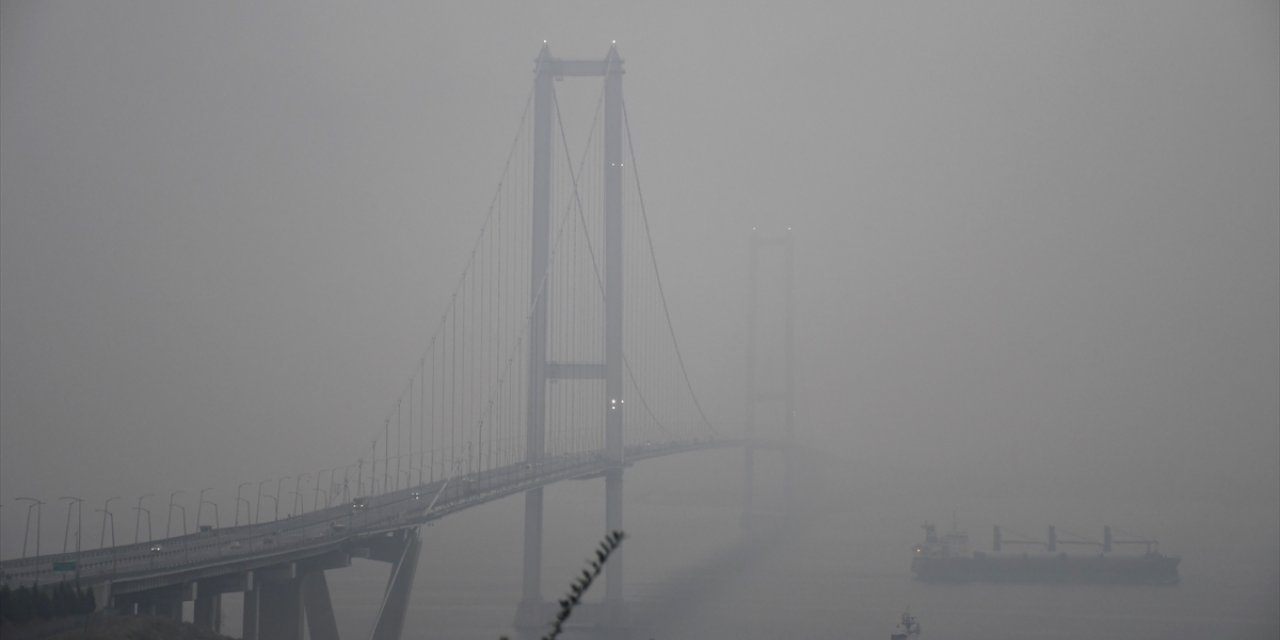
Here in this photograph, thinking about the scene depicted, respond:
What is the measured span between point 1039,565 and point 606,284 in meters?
16.1

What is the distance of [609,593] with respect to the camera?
17.5 metres

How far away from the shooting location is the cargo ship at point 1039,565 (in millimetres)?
29062

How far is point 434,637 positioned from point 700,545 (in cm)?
1499

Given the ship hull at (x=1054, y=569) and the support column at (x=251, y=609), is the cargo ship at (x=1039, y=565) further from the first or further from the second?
the support column at (x=251, y=609)

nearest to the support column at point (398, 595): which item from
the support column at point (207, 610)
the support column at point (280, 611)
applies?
the support column at point (280, 611)

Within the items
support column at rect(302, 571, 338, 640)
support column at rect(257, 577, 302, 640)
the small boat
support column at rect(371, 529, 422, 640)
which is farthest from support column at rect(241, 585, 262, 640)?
the small boat

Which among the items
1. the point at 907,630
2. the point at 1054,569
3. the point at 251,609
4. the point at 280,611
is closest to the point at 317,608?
the point at 280,611

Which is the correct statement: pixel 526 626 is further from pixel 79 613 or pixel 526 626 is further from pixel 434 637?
pixel 79 613

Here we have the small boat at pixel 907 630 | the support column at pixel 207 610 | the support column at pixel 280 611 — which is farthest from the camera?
the small boat at pixel 907 630

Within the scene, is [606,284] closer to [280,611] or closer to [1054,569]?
[280,611]

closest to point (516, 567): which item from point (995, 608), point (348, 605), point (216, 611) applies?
point (348, 605)

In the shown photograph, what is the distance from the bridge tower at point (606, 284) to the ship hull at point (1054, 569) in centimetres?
1223

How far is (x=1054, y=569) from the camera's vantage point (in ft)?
98.0

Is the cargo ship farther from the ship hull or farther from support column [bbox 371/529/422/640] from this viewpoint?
support column [bbox 371/529/422/640]
